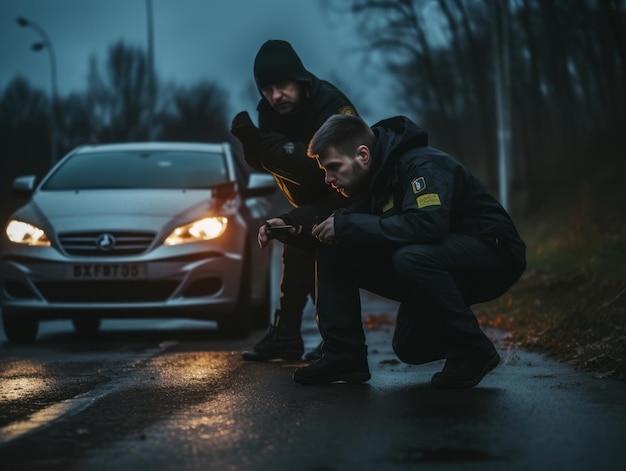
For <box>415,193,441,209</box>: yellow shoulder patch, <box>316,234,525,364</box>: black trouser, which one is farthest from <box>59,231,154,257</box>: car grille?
<box>415,193,441,209</box>: yellow shoulder patch

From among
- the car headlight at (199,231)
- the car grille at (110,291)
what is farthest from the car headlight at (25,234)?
the car headlight at (199,231)

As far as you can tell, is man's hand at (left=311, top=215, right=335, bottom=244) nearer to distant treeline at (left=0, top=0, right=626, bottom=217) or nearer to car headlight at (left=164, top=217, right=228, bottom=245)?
car headlight at (left=164, top=217, right=228, bottom=245)

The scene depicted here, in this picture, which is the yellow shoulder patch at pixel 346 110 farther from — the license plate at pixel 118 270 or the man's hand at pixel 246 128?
the license plate at pixel 118 270

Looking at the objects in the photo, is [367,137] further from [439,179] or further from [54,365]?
[54,365]

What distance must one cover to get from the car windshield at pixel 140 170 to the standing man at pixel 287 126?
124 inches

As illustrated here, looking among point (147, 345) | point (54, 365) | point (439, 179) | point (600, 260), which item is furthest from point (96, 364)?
point (600, 260)

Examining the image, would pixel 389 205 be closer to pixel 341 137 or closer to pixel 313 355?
pixel 341 137

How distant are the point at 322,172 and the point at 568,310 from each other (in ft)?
9.68

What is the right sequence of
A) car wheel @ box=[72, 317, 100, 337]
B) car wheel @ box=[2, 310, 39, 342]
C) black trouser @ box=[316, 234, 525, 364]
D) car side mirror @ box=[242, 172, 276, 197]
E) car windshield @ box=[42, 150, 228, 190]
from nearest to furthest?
1. black trouser @ box=[316, 234, 525, 364]
2. car wheel @ box=[2, 310, 39, 342]
3. car side mirror @ box=[242, 172, 276, 197]
4. car windshield @ box=[42, 150, 228, 190]
5. car wheel @ box=[72, 317, 100, 337]

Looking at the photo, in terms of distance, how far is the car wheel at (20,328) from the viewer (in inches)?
392

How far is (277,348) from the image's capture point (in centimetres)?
762

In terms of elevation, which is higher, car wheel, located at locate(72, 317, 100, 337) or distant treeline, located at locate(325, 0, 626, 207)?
distant treeline, located at locate(325, 0, 626, 207)

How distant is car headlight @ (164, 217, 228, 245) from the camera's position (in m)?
9.69

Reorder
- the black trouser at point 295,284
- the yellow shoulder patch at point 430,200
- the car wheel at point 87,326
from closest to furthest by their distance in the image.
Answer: the yellow shoulder patch at point 430,200 → the black trouser at point 295,284 → the car wheel at point 87,326
